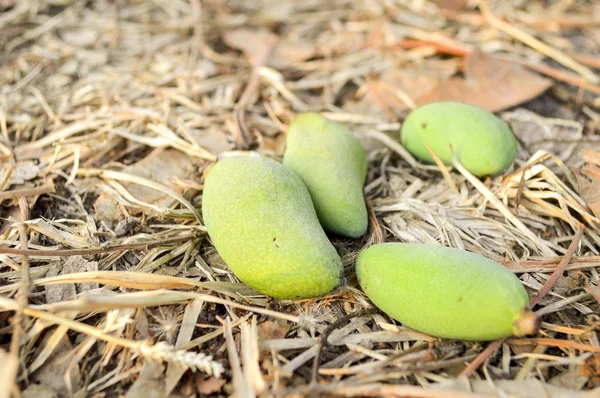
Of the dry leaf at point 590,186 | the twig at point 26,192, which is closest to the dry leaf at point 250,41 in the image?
the twig at point 26,192

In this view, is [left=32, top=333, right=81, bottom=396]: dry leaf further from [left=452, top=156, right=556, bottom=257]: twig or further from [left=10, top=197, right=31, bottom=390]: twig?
[left=452, top=156, right=556, bottom=257]: twig

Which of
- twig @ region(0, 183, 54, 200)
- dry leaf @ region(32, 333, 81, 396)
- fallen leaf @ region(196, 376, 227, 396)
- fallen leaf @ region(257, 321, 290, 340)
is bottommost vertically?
dry leaf @ region(32, 333, 81, 396)

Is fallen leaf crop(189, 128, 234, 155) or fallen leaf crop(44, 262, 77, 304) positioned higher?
fallen leaf crop(189, 128, 234, 155)

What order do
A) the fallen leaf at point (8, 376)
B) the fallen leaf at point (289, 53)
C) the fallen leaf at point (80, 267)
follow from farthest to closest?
the fallen leaf at point (289, 53)
the fallen leaf at point (80, 267)
the fallen leaf at point (8, 376)

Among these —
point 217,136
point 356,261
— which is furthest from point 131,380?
point 217,136

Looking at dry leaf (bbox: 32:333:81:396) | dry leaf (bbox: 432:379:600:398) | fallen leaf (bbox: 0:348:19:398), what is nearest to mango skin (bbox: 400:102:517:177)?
dry leaf (bbox: 432:379:600:398)

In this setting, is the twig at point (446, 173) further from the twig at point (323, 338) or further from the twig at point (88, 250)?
the twig at point (88, 250)
